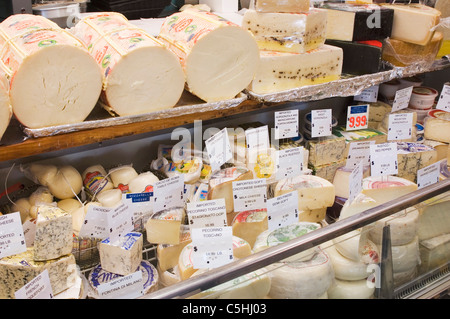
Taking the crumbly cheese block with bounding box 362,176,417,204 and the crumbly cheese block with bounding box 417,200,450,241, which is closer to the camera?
the crumbly cheese block with bounding box 417,200,450,241

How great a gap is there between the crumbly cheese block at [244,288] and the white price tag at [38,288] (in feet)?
1.76

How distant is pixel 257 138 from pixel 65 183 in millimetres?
893

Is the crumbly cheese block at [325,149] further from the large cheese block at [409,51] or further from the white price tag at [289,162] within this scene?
the large cheese block at [409,51]

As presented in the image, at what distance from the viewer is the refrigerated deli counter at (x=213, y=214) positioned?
4.80 feet

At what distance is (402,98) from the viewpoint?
274 centimetres

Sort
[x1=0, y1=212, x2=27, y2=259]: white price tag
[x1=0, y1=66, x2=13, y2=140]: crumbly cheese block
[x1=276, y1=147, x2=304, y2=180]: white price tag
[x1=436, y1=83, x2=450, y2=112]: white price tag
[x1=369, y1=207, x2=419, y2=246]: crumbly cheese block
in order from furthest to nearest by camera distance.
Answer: [x1=436, y1=83, x2=450, y2=112]: white price tag < [x1=276, y1=147, x2=304, y2=180]: white price tag < [x1=369, y1=207, x2=419, y2=246]: crumbly cheese block < [x1=0, y1=212, x2=27, y2=259]: white price tag < [x1=0, y1=66, x2=13, y2=140]: crumbly cheese block

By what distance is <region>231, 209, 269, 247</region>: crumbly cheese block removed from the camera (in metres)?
1.89

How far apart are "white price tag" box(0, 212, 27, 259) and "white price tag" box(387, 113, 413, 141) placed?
196cm

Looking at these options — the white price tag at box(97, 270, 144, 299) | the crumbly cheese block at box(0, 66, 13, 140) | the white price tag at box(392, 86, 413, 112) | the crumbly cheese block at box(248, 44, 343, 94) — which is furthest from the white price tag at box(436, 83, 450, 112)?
the crumbly cheese block at box(0, 66, 13, 140)

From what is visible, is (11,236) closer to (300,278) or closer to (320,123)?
(300,278)

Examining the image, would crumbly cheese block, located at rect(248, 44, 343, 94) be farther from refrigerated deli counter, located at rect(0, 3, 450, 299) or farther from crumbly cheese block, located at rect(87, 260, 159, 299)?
crumbly cheese block, located at rect(87, 260, 159, 299)

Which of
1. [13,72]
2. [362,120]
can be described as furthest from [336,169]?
[13,72]

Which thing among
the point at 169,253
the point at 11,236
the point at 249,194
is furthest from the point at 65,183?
the point at 249,194

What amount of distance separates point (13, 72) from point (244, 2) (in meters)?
1.92
